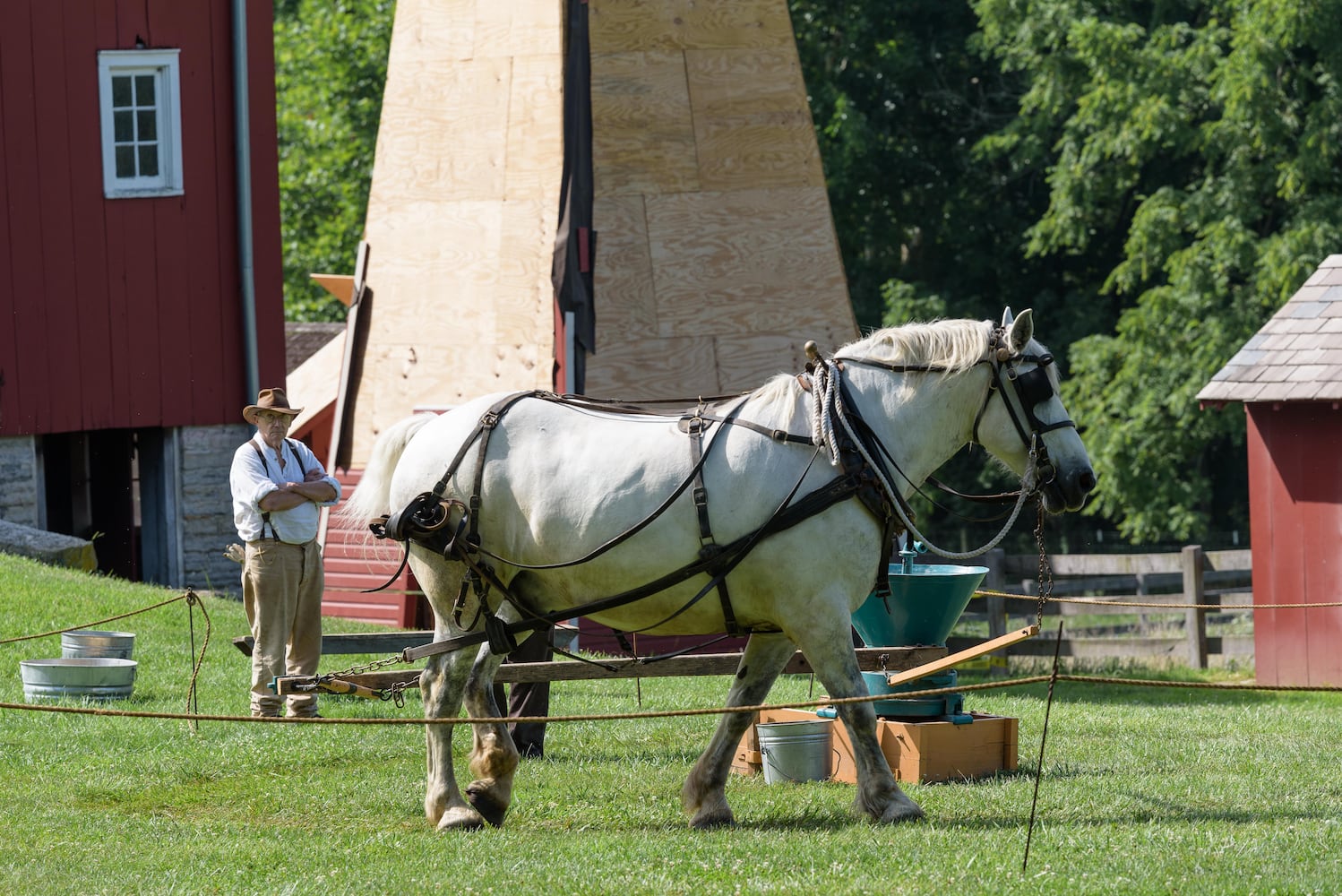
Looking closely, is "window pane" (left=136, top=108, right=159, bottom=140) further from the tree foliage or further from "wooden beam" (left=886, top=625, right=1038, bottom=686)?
"wooden beam" (left=886, top=625, right=1038, bottom=686)

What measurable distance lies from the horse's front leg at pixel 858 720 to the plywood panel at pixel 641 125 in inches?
361

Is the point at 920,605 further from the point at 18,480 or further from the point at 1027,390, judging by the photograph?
the point at 18,480

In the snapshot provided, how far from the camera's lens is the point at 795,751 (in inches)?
339

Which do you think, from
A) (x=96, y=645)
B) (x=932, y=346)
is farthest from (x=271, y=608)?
(x=932, y=346)

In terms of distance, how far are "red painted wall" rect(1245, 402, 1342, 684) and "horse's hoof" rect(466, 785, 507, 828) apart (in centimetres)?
916

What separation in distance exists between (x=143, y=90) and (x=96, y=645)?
8630mm

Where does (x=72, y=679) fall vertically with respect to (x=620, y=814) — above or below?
below

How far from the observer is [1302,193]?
22656mm

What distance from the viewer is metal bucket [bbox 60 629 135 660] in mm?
11016

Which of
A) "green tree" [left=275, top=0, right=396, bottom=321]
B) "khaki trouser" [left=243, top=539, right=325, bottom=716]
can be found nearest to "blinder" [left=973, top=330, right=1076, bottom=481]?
"khaki trouser" [left=243, top=539, right=325, bottom=716]

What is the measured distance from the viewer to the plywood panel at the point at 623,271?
51.7ft

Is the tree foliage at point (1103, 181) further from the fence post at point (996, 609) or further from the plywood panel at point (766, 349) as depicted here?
the plywood panel at point (766, 349)

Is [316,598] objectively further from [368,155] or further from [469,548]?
[368,155]

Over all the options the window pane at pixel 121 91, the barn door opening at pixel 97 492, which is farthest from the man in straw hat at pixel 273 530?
the barn door opening at pixel 97 492
